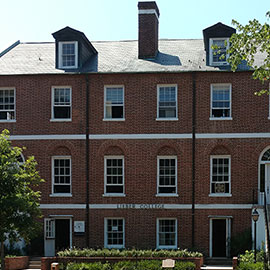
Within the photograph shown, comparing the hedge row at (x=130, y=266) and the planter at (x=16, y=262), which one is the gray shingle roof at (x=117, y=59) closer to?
the planter at (x=16, y=262)

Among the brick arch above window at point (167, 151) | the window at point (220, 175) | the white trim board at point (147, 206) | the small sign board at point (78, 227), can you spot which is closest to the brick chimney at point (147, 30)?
the brick arch above window at point (167, 151)

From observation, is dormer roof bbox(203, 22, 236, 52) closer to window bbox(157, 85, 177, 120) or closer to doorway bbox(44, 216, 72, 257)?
window bbox(157, 85, 177, 120)

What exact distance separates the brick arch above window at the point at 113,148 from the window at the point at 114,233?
3.43m

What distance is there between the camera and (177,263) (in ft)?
76.5

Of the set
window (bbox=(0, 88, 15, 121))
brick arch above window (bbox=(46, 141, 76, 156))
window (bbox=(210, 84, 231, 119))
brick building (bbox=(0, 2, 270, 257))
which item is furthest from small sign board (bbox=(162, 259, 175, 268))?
window (bbox=(0, 88, 15, 121))

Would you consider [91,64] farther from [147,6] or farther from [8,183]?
[8,183]

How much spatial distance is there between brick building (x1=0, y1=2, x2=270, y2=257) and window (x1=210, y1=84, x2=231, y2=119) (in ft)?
0.17

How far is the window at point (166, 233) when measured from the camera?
27.5 metres

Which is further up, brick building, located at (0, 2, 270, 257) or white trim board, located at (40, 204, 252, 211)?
brick building, located at (0, 2, 270, 257)

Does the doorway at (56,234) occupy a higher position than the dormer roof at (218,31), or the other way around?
the dormer roof at (218,31)

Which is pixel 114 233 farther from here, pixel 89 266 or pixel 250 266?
pixel 250 266

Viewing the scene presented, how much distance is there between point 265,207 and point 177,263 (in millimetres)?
5257

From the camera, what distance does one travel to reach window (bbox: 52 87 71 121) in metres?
28.3

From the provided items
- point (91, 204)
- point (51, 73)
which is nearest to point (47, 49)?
point (51, 73)
